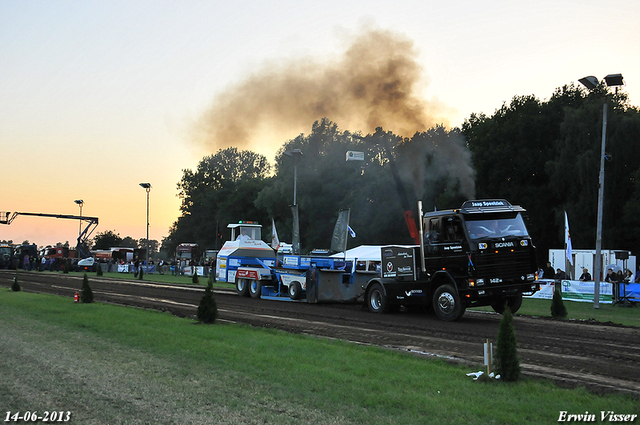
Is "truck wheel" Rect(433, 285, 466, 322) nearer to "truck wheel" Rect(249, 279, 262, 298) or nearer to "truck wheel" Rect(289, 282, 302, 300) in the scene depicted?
"truck wheel" Rect(289, 282, 302, 300)

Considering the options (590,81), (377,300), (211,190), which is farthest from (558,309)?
(211,190)

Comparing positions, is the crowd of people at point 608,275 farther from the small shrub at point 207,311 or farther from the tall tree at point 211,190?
the tall tree at point 211,190

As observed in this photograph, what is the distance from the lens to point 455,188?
25.4 meters

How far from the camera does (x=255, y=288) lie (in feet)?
88.2

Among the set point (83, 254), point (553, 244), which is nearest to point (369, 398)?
point (553, 244)

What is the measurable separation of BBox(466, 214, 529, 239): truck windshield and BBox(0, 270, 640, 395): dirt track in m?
2.59

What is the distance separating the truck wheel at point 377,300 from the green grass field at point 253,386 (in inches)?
275

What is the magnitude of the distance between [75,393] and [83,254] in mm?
73735

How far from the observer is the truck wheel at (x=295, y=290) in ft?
77.7

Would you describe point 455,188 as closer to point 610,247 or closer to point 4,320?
point 4,320

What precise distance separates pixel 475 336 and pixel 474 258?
2.96 meters

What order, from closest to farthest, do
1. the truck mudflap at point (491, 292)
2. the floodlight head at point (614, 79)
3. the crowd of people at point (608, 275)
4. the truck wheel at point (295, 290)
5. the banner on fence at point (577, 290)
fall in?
the truck mudflap at point (491, 292) → the floodlight head at point (614, 79) → the truck wheel at point (295, 290) → the banner on fence at point (577, 290) → the crowd of people at point (608, 275)

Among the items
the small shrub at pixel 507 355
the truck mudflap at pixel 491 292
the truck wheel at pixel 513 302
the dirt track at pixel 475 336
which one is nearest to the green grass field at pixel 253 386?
the small shrub at pixel 507 355

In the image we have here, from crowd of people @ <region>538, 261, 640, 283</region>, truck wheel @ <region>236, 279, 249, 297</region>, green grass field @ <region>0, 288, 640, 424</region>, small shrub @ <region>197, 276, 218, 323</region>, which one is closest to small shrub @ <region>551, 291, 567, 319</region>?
crowd of people @ <region>538, 261, 640, 283</region>
